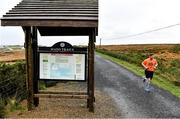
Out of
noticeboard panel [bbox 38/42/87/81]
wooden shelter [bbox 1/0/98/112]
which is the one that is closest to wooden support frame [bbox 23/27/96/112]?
wooden shelter [bbox 1/0/98/112]

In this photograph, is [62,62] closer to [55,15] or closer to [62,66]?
[62,66]

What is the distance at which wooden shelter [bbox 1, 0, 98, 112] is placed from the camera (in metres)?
13.1

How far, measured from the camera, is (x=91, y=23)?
1305 centimetres

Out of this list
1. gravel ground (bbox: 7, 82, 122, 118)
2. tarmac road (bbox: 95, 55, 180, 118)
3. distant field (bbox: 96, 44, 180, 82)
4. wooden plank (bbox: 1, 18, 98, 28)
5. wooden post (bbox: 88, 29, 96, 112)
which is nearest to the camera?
wooden plank (bbox: 1, 18, 98, 28)

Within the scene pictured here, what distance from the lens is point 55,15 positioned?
529 inches

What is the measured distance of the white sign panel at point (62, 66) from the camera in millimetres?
14359

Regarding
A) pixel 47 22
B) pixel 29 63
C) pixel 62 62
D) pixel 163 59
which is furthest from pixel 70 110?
pixel 163 59

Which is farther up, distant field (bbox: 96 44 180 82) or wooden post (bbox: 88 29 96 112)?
wooden post (bbox: 88 29 96 112)

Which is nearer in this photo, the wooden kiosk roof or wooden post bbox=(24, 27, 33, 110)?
the wooden kiosk roof

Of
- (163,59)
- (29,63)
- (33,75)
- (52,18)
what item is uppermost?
(52,18)

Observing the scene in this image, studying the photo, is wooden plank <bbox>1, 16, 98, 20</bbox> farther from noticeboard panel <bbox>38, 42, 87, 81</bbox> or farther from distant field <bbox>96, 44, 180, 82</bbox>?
distant field <bbox>96, 44, 180, 82</bbox>

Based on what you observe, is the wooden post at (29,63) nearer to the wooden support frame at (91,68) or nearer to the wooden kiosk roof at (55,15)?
the wooden kiosk roof at (55,15)

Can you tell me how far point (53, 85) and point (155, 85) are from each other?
16.6 ft

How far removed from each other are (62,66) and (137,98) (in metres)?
4.07
